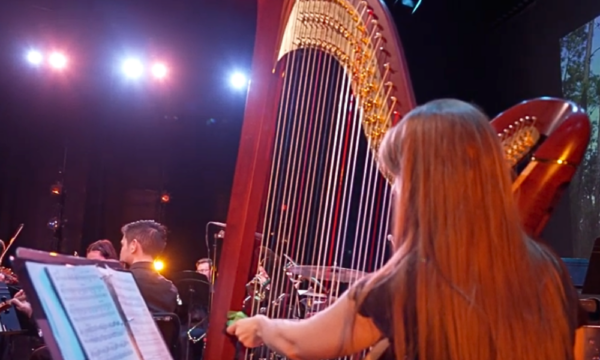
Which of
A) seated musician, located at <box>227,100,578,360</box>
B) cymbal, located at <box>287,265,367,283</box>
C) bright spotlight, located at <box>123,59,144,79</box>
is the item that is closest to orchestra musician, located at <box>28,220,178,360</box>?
cymbal, located at <box>287,265,367,283</box>

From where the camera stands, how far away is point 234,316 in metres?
1.33

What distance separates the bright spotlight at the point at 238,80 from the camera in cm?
832

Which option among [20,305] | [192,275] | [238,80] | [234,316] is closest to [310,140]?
[234,316]

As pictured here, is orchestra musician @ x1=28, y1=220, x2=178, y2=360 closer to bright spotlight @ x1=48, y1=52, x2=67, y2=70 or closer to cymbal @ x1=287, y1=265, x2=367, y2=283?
cymbal @ x1=287, y1=265, x2=367, y2=283

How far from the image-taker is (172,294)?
3.70m

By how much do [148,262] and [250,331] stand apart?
110 inches

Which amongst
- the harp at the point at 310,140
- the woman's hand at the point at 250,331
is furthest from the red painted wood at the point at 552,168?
the woman's hand at the point at 250,331

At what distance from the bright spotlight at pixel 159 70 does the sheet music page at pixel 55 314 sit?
292 inches

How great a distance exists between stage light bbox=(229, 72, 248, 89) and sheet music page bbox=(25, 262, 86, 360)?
7.37 m

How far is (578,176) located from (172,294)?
9.78 feet

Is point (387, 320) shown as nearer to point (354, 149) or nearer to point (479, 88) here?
point (354, 149)

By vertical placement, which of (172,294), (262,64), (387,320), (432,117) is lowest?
(172,294)

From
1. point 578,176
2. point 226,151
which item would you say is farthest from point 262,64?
point 226,151

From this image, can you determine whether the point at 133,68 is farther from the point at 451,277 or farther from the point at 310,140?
the point at 451,277
